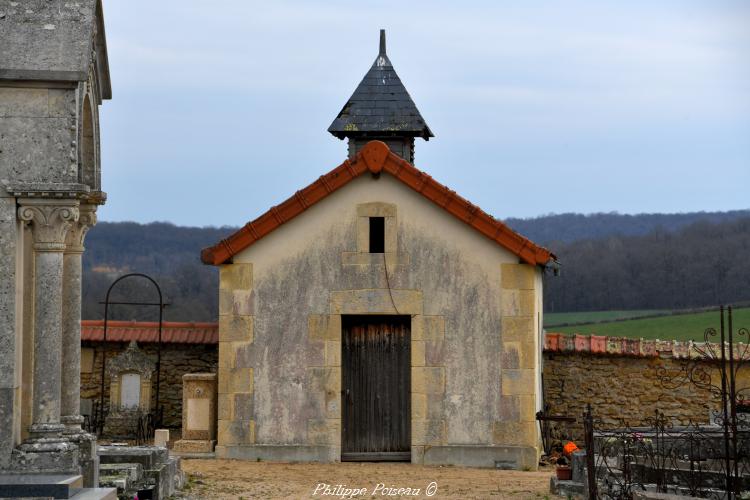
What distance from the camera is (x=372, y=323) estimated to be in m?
18.0

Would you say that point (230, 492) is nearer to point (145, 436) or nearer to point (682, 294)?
point (145, 436)

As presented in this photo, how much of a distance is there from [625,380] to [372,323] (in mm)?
4429

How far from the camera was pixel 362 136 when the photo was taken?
21.3 metres

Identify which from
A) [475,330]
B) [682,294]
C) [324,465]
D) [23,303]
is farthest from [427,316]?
[682,294]

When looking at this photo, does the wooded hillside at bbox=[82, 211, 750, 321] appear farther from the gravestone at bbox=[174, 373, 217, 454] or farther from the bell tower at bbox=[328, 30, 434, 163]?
the gravestone at bbox=[174, 373, 217, 454]

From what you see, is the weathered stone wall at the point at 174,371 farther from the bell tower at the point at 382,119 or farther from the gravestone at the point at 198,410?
the bell tower at the point at 382,119

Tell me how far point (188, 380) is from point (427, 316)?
3.43 metres

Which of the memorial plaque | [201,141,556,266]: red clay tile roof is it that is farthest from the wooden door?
the memorial plaque

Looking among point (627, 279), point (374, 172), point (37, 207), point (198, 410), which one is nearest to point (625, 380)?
point (374, 172)

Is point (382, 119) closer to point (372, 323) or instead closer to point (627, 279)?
point (372, 323)

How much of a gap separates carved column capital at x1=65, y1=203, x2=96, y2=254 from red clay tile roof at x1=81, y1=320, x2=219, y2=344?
7.19 m

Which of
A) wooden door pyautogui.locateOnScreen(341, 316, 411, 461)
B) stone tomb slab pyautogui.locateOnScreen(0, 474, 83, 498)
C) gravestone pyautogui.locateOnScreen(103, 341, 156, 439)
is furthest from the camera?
gravestone pyautogui.locateOnScreen(103, 341, 156, 439)

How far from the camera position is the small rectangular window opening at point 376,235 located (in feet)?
59.0

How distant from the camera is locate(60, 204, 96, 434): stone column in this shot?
12.8 m
